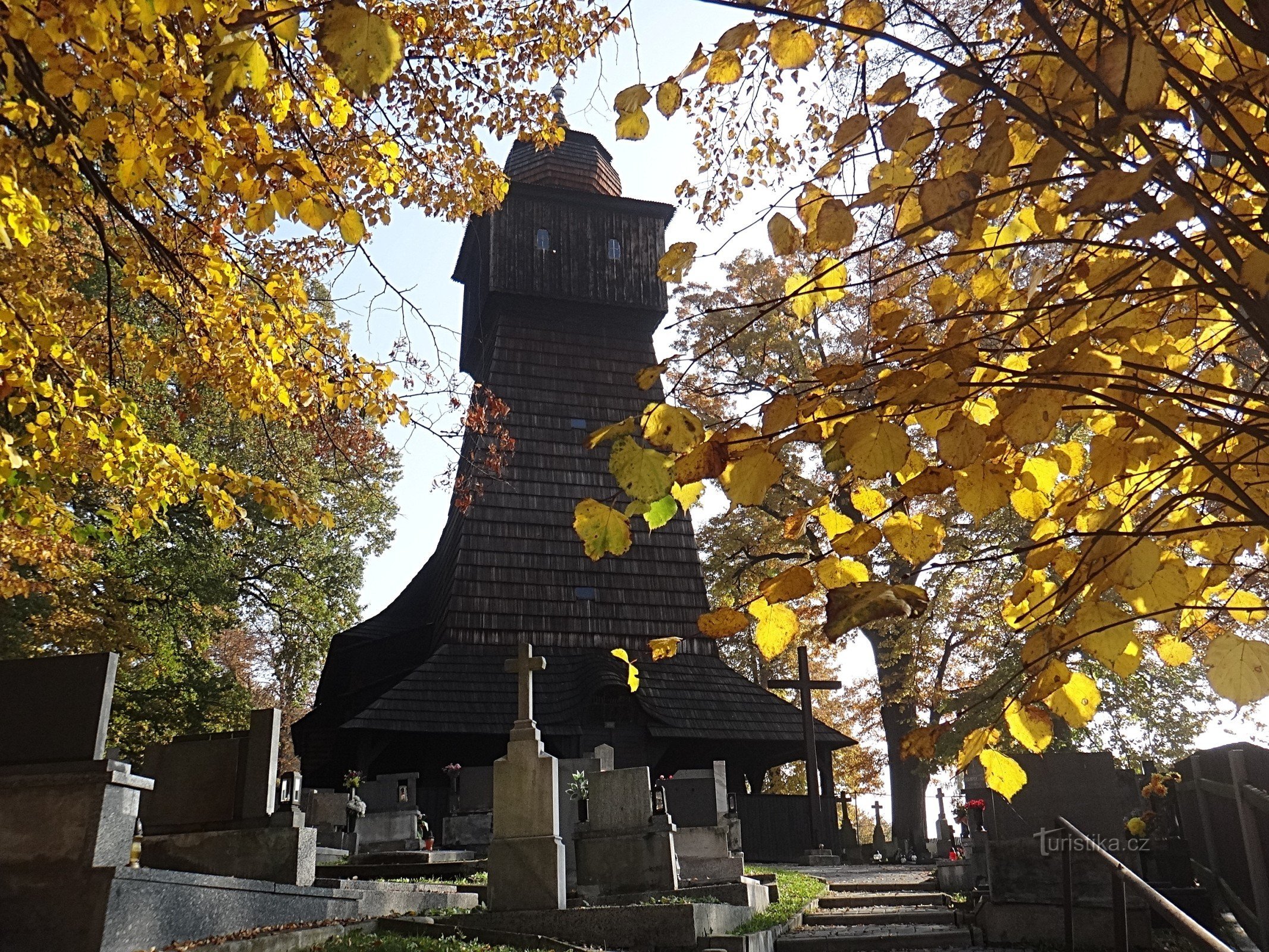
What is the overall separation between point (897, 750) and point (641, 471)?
22.5 m

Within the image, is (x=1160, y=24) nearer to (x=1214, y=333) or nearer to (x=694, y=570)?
(x=1214, y=333)

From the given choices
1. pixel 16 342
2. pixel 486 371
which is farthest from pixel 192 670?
pixel 16 342

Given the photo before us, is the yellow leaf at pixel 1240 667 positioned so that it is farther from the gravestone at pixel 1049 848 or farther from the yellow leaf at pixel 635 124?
the gravestone at pixel 1049 848

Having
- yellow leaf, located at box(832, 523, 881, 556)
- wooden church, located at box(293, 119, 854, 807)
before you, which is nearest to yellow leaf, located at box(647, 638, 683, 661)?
yellow leaf, located at box(832, 523, 881, 556)

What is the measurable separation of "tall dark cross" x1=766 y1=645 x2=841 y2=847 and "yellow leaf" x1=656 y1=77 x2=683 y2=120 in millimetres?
17751

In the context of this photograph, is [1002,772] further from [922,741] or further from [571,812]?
[571,812]

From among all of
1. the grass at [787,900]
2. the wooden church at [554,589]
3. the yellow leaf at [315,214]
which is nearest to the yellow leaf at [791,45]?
the yellow leaf at [315,214]

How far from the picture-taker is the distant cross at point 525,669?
989 cm

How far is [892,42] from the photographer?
1.80 meters

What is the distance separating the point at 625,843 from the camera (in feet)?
33.2

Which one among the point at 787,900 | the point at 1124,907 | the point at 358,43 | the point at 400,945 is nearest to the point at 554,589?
the point at 787,900

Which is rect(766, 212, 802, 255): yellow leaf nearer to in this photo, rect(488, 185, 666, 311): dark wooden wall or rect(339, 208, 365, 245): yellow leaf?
rect(339, 208, 365, 245): yellow leaf

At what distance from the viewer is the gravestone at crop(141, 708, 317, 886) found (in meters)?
8.23

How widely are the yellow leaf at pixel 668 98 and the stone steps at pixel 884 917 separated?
923 cm
